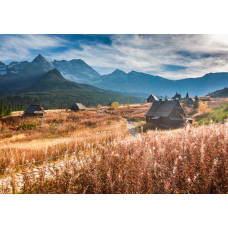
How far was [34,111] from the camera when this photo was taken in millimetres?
7270

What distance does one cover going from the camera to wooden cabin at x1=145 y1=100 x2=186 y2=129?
10.2 meters

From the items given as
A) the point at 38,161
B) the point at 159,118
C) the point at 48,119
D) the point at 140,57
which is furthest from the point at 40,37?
the point at 159,118

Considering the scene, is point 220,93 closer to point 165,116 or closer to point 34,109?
point 165,116

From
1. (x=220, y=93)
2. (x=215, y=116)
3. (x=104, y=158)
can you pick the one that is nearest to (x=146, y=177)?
(x=104, y=158)

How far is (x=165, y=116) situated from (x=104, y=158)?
8.22 meters

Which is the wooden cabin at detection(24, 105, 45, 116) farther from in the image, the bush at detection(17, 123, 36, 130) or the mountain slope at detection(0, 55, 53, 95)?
the mountain slope at detection(0, 55, 53, 95)

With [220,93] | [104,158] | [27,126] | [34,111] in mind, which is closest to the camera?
[104,158]

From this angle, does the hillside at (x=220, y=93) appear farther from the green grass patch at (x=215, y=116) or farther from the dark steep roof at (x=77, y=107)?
the dark steep roof at (x=77, y=107)

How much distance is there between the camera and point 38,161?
4.23 metres

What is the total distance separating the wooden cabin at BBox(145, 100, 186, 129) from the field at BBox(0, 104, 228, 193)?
1.40 m

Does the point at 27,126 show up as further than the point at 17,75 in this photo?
No

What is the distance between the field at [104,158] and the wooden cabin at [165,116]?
1395 millimetres

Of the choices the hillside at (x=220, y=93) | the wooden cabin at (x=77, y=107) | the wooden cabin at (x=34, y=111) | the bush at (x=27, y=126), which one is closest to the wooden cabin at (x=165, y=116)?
the hillside at (x=220, y=93)

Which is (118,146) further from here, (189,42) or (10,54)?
(10,54)
